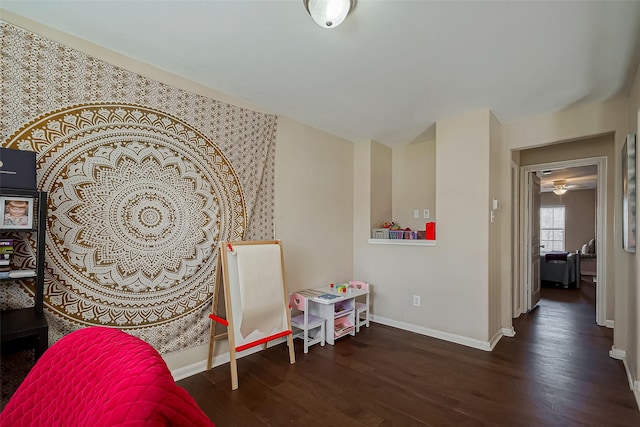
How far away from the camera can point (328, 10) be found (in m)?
1.55

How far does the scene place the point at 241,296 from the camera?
2.34m

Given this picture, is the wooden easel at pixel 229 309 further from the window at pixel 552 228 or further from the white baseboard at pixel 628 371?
the window at pixel 552 228

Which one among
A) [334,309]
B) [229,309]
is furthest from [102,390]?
[334,309]

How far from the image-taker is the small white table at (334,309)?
9.89ft

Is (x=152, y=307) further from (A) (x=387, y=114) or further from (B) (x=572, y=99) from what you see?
(B) (x=572, y=99)

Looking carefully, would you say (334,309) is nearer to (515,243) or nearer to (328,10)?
(515,243)

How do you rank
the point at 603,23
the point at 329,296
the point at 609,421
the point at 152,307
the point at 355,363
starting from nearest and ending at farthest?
the point at 603,23 < the point at 609,421 < the point at 152,307 < the point at 355,363 < the point at 329,296

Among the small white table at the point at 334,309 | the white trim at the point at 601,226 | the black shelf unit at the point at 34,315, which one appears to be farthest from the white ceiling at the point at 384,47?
the small white table at the point at 334,309

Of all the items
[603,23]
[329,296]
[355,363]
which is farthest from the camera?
[329,296]

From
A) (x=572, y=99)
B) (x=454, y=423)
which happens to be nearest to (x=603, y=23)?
(x=572, y=99)

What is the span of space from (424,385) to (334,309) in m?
1.15

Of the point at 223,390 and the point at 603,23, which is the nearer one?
the point at 603,23

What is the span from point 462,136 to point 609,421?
7.85ft

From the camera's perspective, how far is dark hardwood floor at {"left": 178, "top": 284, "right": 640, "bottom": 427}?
187 centimetres
